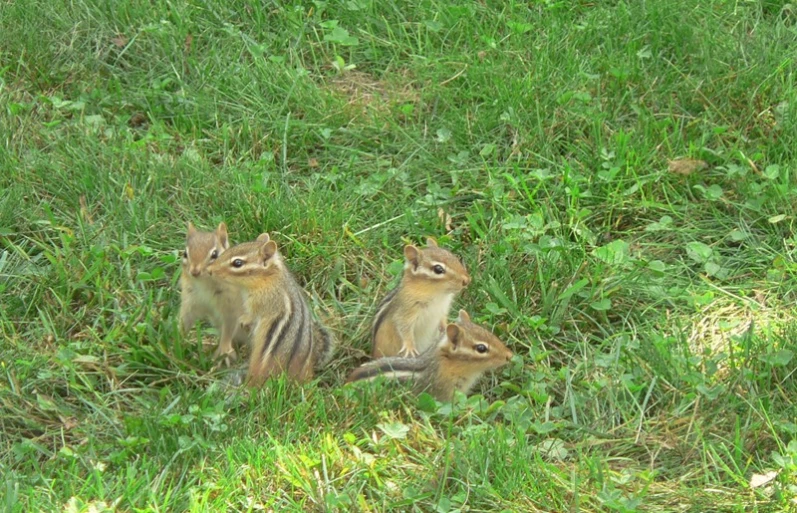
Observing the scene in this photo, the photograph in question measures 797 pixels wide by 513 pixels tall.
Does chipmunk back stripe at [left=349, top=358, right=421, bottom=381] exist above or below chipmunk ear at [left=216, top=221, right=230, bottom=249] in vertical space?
below

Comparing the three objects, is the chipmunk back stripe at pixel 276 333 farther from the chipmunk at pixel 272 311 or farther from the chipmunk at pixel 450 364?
the chipmunk at pixel 450 364

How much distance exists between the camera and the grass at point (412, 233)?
174 inches

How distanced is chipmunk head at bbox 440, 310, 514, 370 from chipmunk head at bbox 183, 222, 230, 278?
1.01 meters

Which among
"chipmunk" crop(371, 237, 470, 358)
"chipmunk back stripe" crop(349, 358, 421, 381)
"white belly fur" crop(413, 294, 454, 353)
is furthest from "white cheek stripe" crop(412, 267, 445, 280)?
"chipmunk back stripe" crop(349, 358, 421, 381)

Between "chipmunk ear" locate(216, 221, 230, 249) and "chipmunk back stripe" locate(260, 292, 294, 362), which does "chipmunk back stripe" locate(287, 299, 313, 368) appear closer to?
"chipmunk back stripe" locate(260, 292, 294, 362)

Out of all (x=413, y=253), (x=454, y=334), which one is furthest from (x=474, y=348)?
(x=413, y=253)

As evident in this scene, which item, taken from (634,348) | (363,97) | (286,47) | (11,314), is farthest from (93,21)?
(634,348)

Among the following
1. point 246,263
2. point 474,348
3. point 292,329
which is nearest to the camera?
point 474,348

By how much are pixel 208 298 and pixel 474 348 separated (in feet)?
3.70

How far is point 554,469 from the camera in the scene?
434 centimetres

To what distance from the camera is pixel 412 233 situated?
227 inches

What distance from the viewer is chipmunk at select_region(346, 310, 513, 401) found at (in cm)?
490

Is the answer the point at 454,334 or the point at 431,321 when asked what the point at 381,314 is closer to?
the point at 431,321

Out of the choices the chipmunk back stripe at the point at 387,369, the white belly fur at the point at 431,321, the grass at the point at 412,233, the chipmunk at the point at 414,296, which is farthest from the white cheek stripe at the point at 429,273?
the chipmunk back stripe at the point at 387,369
